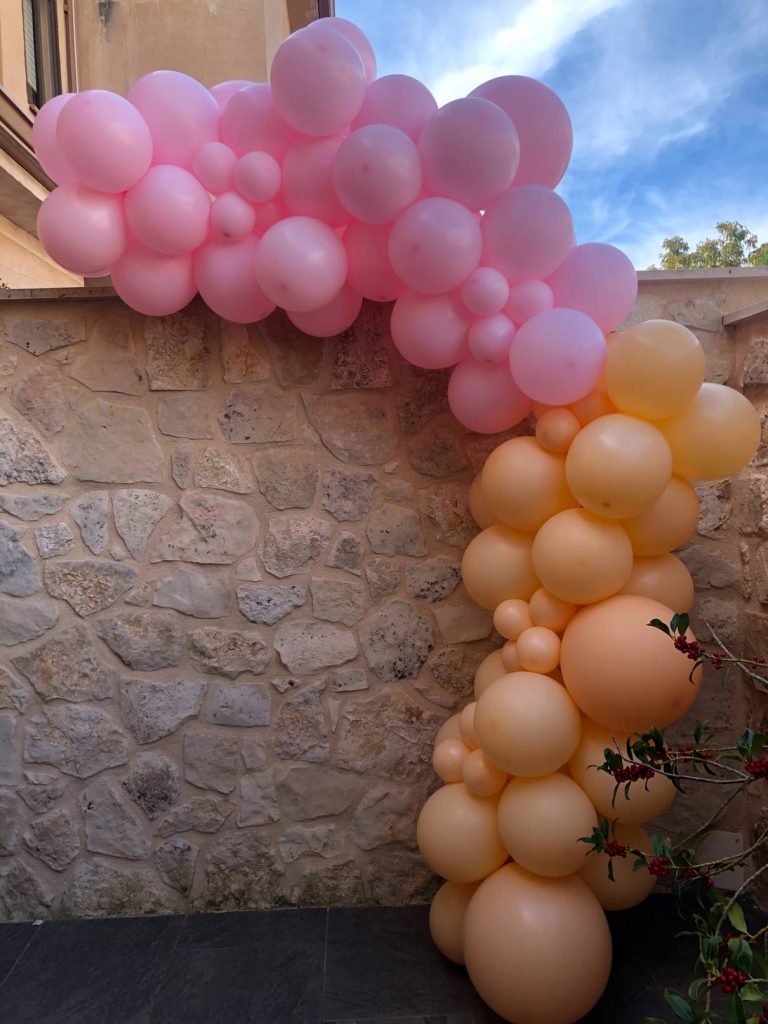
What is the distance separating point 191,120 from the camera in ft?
5.50

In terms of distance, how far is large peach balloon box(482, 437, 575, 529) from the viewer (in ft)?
5.29

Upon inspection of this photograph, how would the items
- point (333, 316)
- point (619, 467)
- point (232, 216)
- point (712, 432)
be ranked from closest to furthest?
point (619, 467), point (712, 432), point (232, 216), point (333, 316)

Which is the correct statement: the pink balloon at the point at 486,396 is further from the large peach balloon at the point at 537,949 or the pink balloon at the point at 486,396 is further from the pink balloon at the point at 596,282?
the large peach balloon at the point at 537,949

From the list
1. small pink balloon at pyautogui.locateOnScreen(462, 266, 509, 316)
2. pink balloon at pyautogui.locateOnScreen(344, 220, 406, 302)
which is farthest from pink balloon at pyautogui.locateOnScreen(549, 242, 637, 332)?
pink balloon at pyautogui.locateOnScreen(344, 220, 406, 302)

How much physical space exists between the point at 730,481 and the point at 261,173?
1.49 m

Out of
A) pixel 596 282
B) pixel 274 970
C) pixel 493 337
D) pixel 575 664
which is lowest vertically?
pixel 274 970

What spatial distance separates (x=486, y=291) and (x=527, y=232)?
0.49 feet

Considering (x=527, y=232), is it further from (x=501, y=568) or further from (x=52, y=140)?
(x=52, y=140)

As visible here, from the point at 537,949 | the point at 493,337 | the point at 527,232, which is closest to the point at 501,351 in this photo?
the point at 493,337

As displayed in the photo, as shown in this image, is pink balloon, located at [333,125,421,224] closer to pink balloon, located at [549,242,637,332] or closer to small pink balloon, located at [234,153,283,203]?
small pink balloon, located at [234,153,283,203]

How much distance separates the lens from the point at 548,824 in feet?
4.91

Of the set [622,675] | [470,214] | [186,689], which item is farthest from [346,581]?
[470,214]

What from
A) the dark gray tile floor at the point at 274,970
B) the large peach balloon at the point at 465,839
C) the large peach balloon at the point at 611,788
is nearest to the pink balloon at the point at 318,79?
the large peach balloon at the point at 611,788

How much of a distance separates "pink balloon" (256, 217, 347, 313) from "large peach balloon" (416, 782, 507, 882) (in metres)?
1.23
